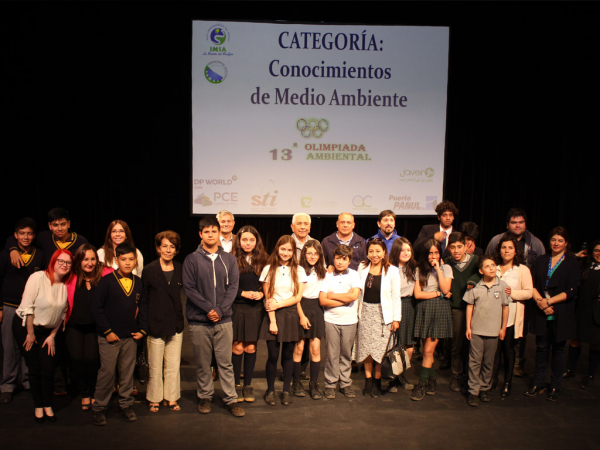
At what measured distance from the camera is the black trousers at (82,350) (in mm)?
3230

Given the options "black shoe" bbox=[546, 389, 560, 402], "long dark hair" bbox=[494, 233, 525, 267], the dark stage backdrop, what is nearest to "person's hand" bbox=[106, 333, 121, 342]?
"long dark hair" bbox=[494, 233, 525, 267]

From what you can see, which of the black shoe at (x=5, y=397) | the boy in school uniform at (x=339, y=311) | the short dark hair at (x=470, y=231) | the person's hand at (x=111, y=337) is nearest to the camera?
the person's hand at (x=111, y=337)

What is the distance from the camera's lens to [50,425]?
312cm

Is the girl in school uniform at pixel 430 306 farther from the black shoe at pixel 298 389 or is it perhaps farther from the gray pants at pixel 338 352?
the black shoe at pixel 298 389

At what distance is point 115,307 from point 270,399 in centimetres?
129

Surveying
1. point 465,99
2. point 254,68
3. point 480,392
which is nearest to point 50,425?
point 480,392

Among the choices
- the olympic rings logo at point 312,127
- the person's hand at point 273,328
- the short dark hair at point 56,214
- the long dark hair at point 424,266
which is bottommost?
the person's hand at point 273,328

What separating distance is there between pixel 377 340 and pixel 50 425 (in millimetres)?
2316

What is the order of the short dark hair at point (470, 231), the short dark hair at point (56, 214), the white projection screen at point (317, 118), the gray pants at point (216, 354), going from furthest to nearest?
the white projection screen at point (317, 118), the short dark hair at point (470, 231), the short dark hair at point (56, 214), the gray pants at point (216, 354)

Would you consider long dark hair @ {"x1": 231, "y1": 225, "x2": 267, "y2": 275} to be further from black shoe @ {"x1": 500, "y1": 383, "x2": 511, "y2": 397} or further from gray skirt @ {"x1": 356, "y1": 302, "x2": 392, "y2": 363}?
black shoe @ {"x1": 500, "y1": 383, "x2": 511, "y2": 397}

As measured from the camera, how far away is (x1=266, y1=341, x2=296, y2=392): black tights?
3467mm

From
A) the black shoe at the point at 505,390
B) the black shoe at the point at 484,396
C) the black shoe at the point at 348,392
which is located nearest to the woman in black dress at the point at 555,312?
the black shoe at the point at 505,390

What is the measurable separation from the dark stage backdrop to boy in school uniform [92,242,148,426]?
144 inches

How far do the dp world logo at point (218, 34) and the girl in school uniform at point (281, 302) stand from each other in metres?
3.65
